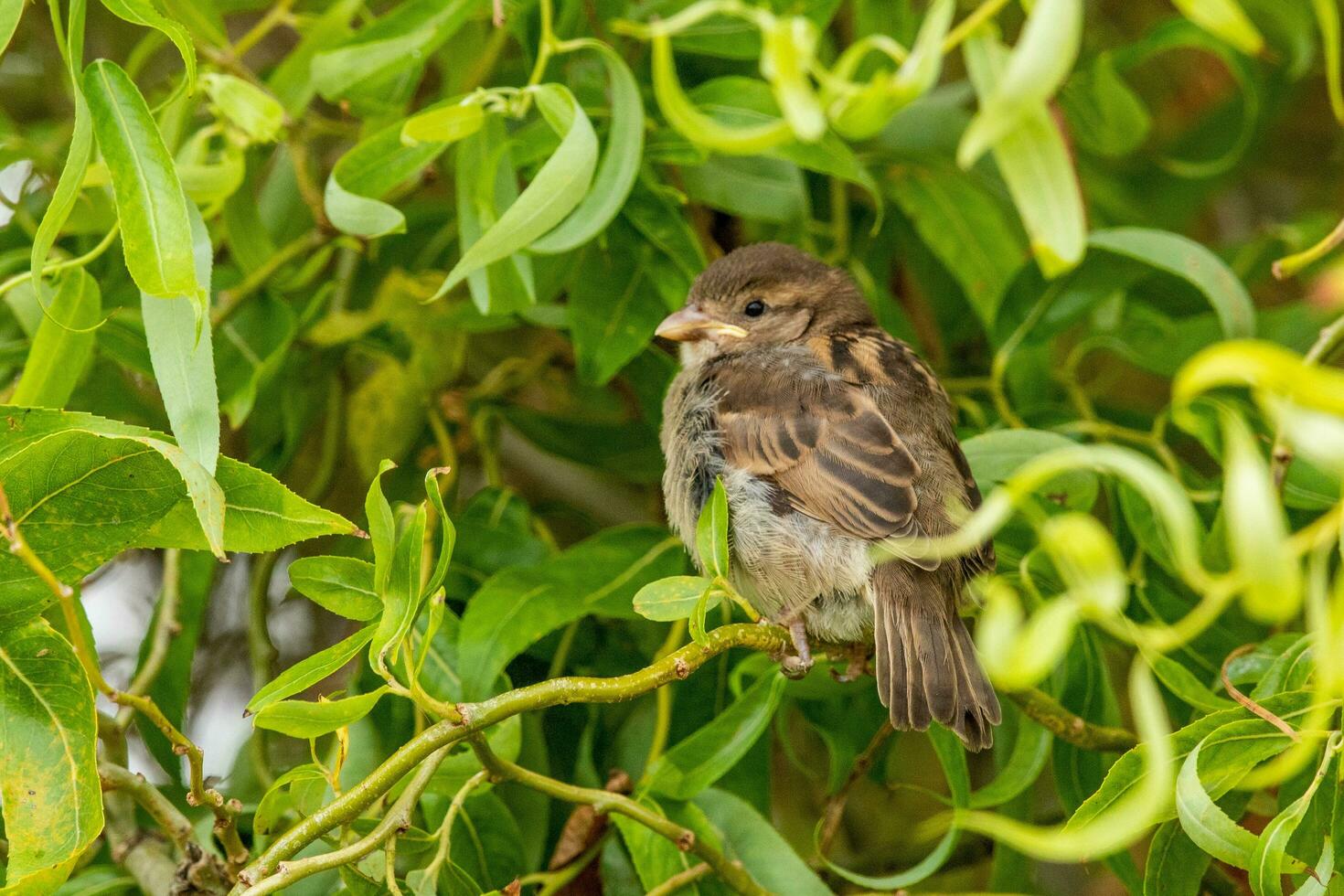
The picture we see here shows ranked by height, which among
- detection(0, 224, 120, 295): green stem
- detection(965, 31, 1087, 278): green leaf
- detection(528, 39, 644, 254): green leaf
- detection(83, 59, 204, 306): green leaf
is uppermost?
detection(965, 31, 1087, 278): green leaf

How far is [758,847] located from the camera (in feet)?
7.97

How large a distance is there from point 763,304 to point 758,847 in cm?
156

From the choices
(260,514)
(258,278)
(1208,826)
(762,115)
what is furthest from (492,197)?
(1208,826)

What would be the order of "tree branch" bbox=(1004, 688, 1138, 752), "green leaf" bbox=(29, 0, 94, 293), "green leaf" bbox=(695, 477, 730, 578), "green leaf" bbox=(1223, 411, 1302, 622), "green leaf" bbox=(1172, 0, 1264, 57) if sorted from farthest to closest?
"tree branch" bbox=(1004, 688, 1138, 752), "green leaf" bbox=(695, 477, 730, 578), "green leaf" bbox=(29, 0, 94, 293), "green leaf" bbox=(1172, 0, 1264, 57), "green leaf" bbox=(1223, 411, 1302, 622)

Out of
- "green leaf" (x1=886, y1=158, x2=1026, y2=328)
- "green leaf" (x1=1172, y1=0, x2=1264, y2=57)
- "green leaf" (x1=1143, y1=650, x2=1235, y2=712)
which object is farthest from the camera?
"green leaf" (x1=886, y1=158, x2=1026, y2=328)

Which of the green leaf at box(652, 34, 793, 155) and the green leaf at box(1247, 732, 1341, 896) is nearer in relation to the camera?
the green leaf at box(652, 34, 793, 155)

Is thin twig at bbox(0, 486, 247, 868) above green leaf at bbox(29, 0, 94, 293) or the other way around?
the other way around

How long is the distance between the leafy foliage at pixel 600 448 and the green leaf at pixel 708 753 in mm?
10

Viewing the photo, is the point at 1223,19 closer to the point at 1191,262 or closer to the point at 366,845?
the point at 366,845

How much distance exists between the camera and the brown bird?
8.48ft

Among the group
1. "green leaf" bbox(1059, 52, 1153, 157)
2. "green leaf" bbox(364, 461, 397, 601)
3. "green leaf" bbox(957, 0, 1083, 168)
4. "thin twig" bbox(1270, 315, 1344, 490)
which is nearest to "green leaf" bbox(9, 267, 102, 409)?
"green leaf" bbox(364, 461, 397, 601)

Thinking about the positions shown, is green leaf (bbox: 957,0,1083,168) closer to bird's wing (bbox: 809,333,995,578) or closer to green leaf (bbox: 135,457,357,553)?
green leaf (bbox: 135,457,357,553)

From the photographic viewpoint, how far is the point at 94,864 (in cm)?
267

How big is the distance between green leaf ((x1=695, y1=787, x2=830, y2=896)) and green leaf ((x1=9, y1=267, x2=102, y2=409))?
130 cm
